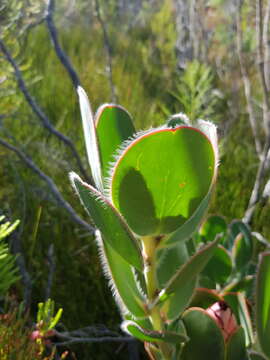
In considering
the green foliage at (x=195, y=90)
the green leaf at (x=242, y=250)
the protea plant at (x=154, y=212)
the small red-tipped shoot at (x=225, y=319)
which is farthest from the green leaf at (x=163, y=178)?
the green foliage at (x=195, y=90)

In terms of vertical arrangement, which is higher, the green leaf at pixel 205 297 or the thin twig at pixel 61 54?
the thin twig at pixel 61 54

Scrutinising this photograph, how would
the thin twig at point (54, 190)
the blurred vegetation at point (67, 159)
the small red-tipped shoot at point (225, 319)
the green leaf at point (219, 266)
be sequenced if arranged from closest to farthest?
the small red-tipped shoot at point (225, 319) < the green leaf at point (219, 266) < the thin twig at point (54, 190) < the blurred vegetation at point (67, 159)

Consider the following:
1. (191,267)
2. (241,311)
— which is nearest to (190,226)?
(191,267)

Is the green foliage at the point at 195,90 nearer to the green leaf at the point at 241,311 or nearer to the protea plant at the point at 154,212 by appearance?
the green leaf at the point at 241,311

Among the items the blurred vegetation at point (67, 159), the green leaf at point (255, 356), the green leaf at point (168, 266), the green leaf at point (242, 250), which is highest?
the green leaf at point (168, 266)

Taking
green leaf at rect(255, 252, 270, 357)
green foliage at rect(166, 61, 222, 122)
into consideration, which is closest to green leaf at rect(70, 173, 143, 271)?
green leaf at rect(255, 252, 270, 357)

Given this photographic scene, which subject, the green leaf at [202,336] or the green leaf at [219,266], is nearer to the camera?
the green leaf at [202,336]

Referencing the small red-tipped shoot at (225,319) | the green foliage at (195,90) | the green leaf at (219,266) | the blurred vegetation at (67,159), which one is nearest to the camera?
the small red-tipped shoot at (225,319)

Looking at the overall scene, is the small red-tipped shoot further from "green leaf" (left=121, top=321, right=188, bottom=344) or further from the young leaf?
the young leaf
